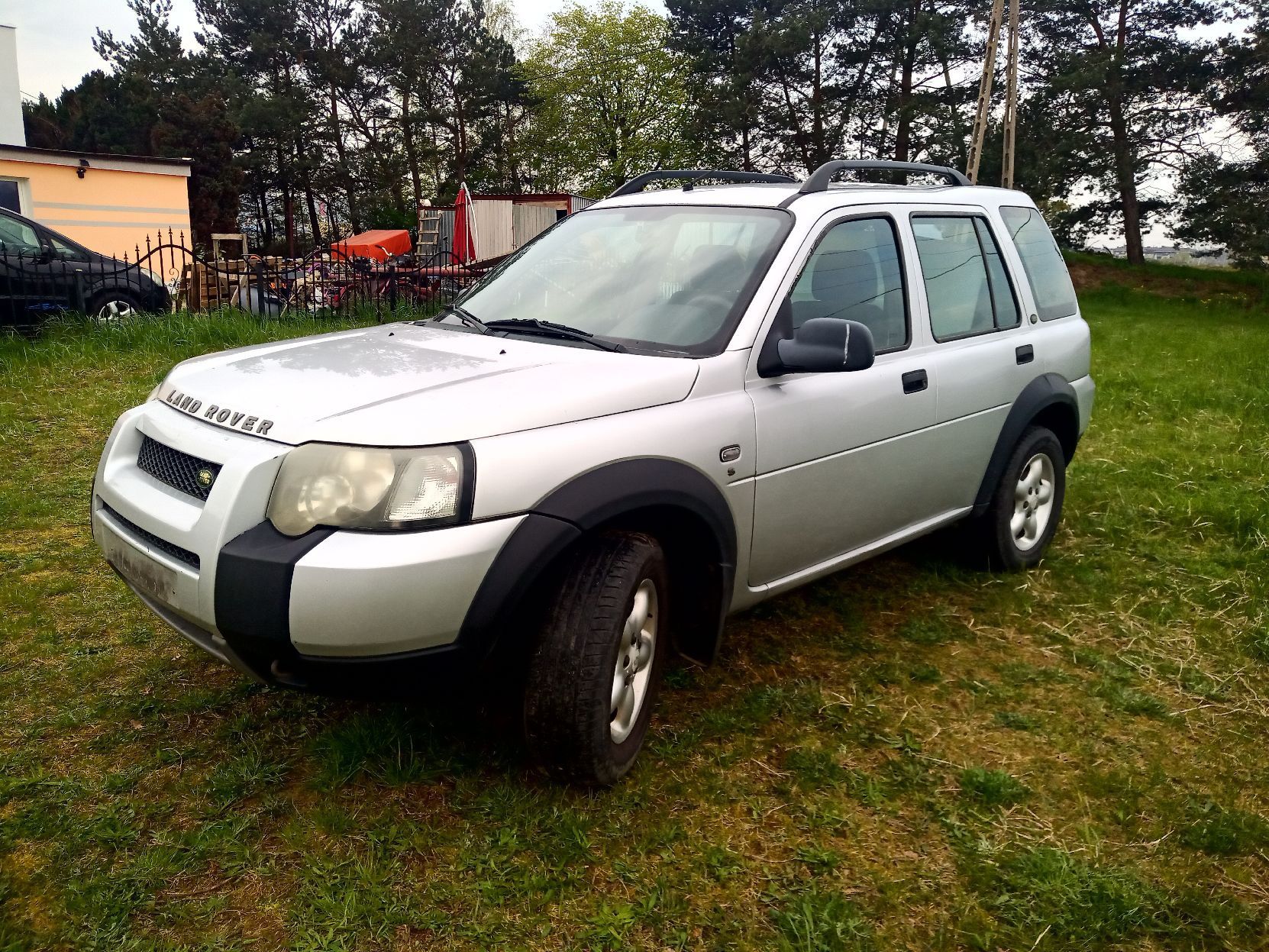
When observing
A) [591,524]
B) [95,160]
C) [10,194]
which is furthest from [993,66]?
[10,194]

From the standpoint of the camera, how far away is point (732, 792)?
2973 millimetres

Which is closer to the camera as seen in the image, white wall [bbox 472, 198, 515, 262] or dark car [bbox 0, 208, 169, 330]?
dark car [bbox 0, 208, 169, 330]

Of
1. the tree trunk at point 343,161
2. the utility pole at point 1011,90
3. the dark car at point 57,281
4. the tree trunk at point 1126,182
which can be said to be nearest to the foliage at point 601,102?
the tree trunk at point 343,161

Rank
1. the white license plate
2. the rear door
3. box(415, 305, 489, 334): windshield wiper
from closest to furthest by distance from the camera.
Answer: the white license plate → box(415, 305, 489, 334): windshield wiper → the rear door

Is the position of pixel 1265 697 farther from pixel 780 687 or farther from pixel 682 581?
pixel 682 581

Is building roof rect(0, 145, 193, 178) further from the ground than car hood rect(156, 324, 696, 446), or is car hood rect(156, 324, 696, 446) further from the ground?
building roof rect(0, 145, 193, 178)

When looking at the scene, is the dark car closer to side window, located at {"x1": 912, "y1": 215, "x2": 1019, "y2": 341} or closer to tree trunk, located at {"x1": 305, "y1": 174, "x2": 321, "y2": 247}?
side window, located at {"x1": 912, "y1": 215, "x2": 1019, "y2": 341}

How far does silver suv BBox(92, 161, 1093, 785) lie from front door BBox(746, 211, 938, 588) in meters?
0.01

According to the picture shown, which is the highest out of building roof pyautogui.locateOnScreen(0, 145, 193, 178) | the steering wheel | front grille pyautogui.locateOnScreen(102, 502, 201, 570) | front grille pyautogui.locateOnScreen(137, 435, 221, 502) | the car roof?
building roof pyautogui.locateOnScreen(0, 145, 193, 178)

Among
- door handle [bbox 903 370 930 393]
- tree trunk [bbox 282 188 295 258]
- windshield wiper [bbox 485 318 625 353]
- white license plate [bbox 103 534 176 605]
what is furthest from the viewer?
tree trunk [bbox 282 188 295 258]

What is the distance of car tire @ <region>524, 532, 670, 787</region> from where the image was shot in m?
2.63

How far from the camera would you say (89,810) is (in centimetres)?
277

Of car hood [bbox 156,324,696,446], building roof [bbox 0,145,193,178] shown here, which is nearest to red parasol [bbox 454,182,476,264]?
building roof [bbox 0,145,193,178]

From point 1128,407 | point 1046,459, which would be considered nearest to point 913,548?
point 1046,459
